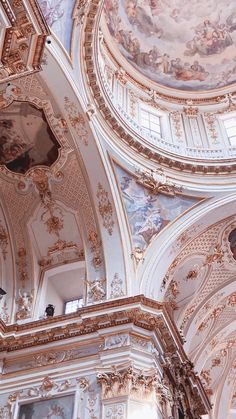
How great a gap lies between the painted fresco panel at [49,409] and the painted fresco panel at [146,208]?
4.28m

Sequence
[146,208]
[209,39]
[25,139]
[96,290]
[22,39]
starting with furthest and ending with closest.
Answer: [209,39], [146,208], [25,139], [96,290], [22,39]

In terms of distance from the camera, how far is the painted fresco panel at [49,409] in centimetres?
1080

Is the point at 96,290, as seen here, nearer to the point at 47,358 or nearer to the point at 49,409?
the point at 47,358

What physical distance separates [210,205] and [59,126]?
463 centimetres

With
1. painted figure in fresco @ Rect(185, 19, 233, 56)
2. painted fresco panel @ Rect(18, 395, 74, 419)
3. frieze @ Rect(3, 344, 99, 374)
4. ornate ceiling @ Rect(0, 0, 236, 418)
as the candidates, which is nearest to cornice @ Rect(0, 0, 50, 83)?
ornate ceiling @ Rect(0, 0, 236, 418)

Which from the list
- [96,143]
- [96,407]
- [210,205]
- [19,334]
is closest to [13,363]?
[19,334]

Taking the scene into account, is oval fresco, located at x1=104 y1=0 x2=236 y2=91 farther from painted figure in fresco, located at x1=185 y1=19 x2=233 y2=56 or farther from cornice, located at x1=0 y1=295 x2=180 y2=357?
cornice, located at x1=0 y1=295 x2=180 y2=357

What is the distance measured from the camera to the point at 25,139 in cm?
1339

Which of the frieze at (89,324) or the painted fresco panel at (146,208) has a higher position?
the painted fresco panel at (146,208)

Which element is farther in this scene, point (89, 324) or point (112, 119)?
point (112, 119)

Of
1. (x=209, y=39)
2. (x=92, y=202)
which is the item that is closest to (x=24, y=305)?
(x=92, y=202)

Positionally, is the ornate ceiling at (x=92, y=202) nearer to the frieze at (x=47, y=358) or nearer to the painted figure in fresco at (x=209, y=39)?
the frieze at (x=47, y=358)

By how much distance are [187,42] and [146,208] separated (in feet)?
28.8

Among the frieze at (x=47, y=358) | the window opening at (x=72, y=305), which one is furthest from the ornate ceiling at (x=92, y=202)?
the frieze at (x=47, y=358)
